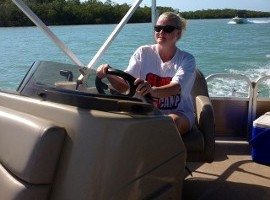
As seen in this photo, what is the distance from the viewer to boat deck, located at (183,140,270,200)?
244 centimetres

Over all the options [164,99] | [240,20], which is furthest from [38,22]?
[240,20]

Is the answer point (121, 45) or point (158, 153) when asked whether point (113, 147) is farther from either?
point (121, 45)

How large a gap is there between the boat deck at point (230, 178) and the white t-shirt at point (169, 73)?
1.43 feet

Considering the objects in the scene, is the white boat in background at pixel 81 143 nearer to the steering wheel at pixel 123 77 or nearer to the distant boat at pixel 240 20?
the steering wheel at pixel 123 77

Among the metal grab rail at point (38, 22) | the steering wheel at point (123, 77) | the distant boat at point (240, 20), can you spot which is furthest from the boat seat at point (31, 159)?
the distant boat at point (240, 20)

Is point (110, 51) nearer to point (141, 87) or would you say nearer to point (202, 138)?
point (202, 138)

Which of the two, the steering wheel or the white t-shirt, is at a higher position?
the steering wheel

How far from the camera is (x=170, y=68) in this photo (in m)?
2.41

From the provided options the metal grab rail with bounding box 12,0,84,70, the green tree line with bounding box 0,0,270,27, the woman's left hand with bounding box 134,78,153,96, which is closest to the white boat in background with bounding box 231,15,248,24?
the green tree line with bounding box 0,0,270,27

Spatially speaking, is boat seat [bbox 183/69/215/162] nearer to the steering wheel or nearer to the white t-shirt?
the white t-shirt

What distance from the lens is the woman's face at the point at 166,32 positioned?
7.85 ft

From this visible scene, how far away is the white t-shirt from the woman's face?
79mm

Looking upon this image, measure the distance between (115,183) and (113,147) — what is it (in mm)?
105

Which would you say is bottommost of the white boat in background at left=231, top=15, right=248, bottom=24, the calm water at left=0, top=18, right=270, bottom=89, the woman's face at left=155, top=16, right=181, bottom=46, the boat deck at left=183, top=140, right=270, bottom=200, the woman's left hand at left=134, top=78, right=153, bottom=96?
the white boat in background at left=231, top=15, right=248, bottom=24
